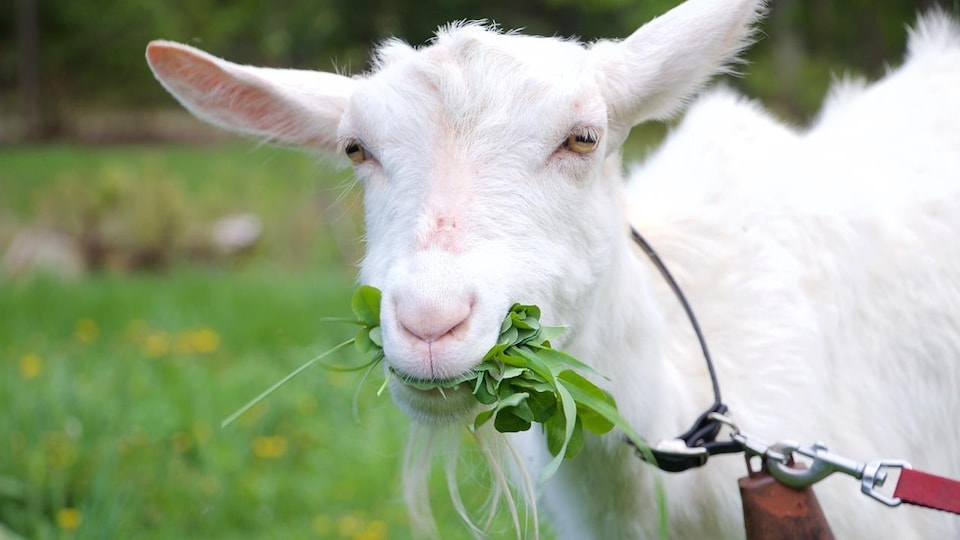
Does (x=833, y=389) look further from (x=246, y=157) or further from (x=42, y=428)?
(x=246, y=157)

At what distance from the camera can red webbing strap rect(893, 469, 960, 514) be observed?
2.13m

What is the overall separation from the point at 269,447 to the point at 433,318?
3.43 metres

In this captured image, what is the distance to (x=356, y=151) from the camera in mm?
2463

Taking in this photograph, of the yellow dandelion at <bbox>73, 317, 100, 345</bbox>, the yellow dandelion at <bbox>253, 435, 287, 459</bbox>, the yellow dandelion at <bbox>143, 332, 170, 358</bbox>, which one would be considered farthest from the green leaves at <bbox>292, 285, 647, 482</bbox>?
the yellow dandelion at <bbox>73, 317, 100, 345</bbox>

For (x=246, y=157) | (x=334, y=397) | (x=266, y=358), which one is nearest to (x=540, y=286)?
(x=334, y=397)

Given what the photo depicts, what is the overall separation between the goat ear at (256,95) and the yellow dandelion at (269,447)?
2.54 m

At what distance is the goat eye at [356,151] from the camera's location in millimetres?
2447

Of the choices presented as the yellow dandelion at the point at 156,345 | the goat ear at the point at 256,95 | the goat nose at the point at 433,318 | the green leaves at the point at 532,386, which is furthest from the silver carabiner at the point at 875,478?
the yellow dandelion at the point at 156,345

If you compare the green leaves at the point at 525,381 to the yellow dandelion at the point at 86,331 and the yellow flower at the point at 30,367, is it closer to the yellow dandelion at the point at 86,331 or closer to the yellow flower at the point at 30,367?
the yellow flower at the point at 30,367

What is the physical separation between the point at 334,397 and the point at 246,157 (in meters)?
15.3

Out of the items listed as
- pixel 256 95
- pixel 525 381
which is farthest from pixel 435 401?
pixel 256 95

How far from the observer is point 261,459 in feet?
16.6

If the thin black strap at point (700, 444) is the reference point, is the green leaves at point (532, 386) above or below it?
above

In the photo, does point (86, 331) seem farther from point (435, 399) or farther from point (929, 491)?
point (929, 491)
